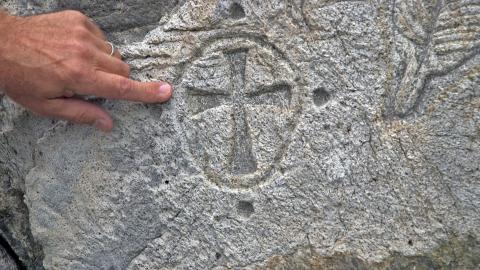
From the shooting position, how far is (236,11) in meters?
1.77

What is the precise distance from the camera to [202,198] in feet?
6.09

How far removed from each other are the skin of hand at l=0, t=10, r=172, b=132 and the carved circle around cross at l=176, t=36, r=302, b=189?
11 cm

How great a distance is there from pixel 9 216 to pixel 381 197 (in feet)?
4.22

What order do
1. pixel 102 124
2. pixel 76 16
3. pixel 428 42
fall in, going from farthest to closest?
pixel 102 124 < pixel 76 16 < pixel 428 42


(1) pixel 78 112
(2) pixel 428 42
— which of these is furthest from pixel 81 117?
(2) pixel 428 42

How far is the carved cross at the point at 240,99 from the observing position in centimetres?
178

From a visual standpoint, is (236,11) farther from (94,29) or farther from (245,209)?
(245,209)

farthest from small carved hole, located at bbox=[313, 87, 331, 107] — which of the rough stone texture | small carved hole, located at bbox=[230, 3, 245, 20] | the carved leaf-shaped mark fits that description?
small carved hole, located at bbox=[230, 3, 245, 20]

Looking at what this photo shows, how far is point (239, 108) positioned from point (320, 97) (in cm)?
23

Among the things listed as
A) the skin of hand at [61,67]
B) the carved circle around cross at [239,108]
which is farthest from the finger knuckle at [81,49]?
the carved circle around cross at [239,108]

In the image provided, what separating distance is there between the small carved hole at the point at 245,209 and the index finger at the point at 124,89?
362 mm

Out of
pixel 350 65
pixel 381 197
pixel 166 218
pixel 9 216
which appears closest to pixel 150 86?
pixel 166 218

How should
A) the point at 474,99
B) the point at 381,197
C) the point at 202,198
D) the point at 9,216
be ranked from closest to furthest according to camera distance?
1. the point at 474,99
2. the point at 381,197
3. the point at 202,198
4. the point at 9,216

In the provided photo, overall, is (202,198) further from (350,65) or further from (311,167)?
(350,65)
